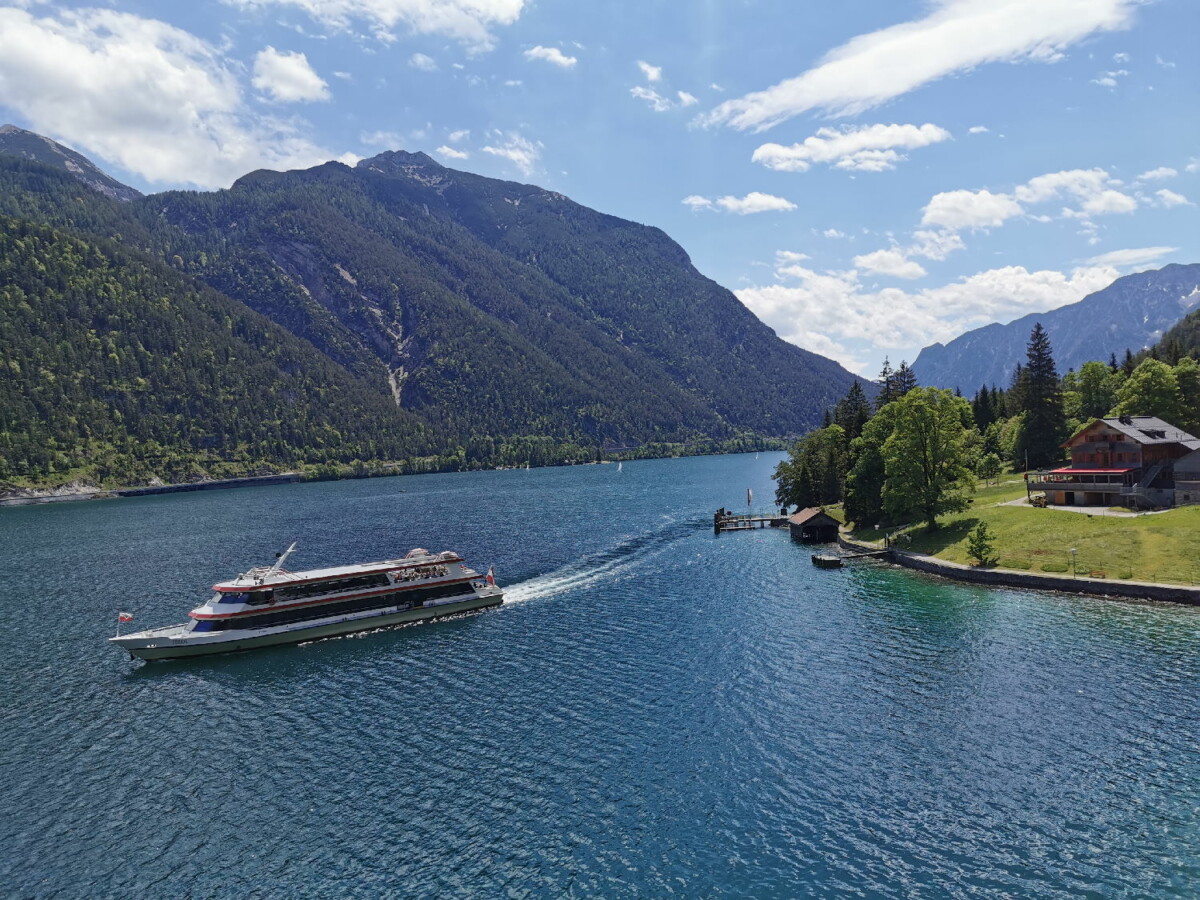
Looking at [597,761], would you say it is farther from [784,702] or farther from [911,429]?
[911,429]

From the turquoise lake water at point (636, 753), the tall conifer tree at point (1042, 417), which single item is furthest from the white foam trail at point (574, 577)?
the tall conifer tree at point (1042, 417)

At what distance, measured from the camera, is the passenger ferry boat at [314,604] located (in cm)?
6244

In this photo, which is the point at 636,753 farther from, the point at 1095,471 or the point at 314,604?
the point at 1095,471

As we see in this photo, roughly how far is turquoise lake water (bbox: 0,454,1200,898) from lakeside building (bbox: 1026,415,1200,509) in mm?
32419

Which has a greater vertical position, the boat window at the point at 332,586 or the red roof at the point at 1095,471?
the red roof at the point at 1095,471

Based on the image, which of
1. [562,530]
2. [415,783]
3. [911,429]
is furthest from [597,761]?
[562,530]

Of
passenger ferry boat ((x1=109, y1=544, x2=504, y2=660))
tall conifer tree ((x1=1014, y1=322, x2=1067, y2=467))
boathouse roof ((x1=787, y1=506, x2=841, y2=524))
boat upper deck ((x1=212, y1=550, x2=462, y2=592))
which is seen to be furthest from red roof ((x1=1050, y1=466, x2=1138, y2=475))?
boat upper deck ((x1=212, y1=550, x2=462, y2=592))

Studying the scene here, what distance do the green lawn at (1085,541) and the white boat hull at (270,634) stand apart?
59231 mm

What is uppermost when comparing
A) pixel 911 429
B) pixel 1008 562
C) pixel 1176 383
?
pixel 1176 383

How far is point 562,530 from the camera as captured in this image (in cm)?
12762

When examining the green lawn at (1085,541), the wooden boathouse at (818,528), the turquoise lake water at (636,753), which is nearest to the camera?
the turquoise lake water at (636,753)

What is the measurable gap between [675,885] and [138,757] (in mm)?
34752

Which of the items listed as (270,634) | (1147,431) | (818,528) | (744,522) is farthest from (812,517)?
(270,634)

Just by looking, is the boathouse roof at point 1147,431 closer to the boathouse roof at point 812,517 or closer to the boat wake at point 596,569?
the boathouse roof at point 812,517
